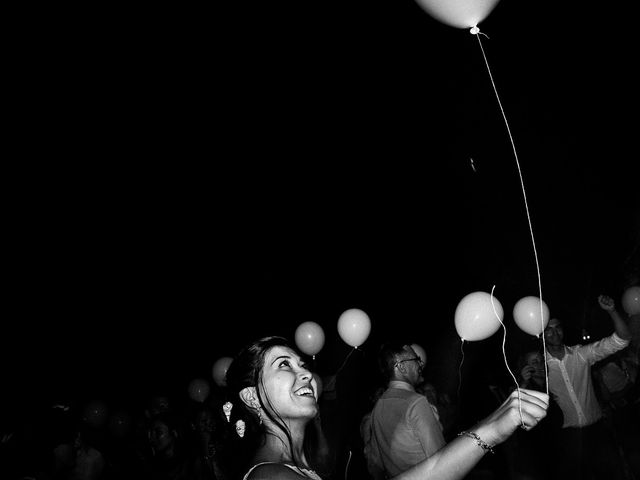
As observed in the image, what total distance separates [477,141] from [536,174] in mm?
1356

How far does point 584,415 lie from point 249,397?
323 cm

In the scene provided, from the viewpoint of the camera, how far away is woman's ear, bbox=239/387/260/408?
153 centimetres

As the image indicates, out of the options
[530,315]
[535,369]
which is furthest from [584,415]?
[530,315]

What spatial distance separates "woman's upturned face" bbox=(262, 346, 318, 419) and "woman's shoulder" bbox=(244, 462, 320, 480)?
198mm

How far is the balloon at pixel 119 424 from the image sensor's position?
282 inches

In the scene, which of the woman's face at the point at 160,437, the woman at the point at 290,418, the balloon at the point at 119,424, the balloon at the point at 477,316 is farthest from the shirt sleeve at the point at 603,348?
the balloon at the point at 119,424

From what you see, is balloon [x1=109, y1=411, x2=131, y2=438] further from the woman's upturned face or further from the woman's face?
the woman's upturned face

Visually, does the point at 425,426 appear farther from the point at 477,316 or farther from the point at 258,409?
the point at 258,409

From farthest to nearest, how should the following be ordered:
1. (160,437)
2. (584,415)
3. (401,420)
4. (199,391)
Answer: (199,391), (160,437), (584,415), (401,420)

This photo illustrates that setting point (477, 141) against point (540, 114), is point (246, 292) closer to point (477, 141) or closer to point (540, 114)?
point (477, 141)

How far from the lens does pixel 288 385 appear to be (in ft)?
4.85

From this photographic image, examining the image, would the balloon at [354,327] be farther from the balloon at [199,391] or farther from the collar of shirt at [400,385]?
the balloon at [199,391]

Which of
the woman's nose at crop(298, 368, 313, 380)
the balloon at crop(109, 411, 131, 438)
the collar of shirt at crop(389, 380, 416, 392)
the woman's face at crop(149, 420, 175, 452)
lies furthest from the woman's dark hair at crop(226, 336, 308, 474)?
the balloon at crop(109, 411, 131, 438)

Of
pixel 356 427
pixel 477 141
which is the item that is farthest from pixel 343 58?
pixel 356 427
